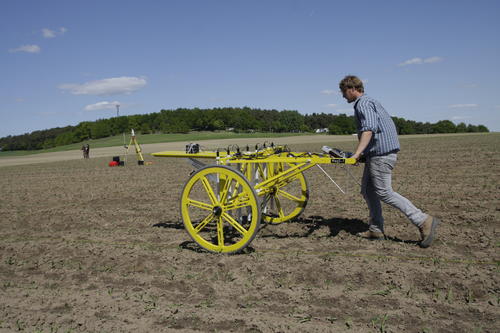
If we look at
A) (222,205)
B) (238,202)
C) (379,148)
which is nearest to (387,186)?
(379,148)

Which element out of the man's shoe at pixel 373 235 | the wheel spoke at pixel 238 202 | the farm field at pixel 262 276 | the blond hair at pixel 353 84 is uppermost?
the blond hair at pixel 353 84

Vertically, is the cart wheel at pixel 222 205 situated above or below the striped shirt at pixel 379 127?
below

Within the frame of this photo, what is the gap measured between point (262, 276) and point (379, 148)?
89.5 inches

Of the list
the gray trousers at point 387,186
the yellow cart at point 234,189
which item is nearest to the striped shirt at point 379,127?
the gray trousers at point 387,186

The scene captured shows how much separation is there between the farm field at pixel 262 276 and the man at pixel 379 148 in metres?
0.41

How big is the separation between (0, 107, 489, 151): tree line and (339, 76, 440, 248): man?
10658cm

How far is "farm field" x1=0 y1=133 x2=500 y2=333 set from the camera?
351 cm

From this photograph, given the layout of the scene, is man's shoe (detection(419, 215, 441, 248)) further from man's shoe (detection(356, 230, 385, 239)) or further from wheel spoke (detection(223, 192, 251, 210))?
wheel spoke (detection(223, 192, 251, 210))

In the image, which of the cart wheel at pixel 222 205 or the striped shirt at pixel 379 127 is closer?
the cart wheel at pixel 222 205

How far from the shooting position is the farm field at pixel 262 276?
3512 millimetres

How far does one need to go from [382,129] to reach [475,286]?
84.3 inches

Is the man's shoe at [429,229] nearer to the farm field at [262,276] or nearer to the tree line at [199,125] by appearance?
the farm field at [262,276]

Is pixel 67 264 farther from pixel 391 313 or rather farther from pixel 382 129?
pixel 382 129

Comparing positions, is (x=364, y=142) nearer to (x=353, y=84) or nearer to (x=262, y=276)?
(x=353, y=84)
